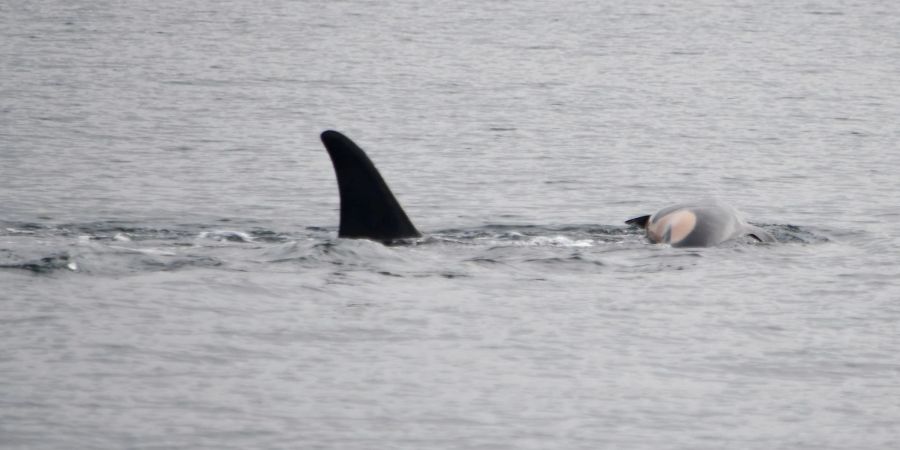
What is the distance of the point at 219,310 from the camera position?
12.4 meters

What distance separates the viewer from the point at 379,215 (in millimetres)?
14188

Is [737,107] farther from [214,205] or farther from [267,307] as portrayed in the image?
[267,307]

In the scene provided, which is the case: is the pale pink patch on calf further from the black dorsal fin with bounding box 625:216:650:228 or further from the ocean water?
the black dorsal fin with bounding box 625:216:650:228

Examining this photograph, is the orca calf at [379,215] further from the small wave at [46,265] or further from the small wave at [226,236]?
the small wave at [46,265]

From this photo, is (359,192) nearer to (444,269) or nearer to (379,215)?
(379,215)

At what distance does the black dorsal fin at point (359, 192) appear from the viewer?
1398 centimetres

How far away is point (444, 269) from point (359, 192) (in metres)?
0.97

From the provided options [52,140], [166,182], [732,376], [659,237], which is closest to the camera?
[732,376]

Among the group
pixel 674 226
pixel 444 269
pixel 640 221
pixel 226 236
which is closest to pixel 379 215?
pixel 444 269

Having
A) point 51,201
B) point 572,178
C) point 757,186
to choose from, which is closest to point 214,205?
point 51,201

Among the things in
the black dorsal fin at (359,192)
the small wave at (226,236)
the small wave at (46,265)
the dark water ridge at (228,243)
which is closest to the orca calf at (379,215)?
the black dorsal fin at (359,192)

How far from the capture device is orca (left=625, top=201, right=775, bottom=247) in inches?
588

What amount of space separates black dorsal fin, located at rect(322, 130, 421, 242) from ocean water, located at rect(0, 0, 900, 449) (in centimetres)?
24

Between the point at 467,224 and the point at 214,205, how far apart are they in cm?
298
